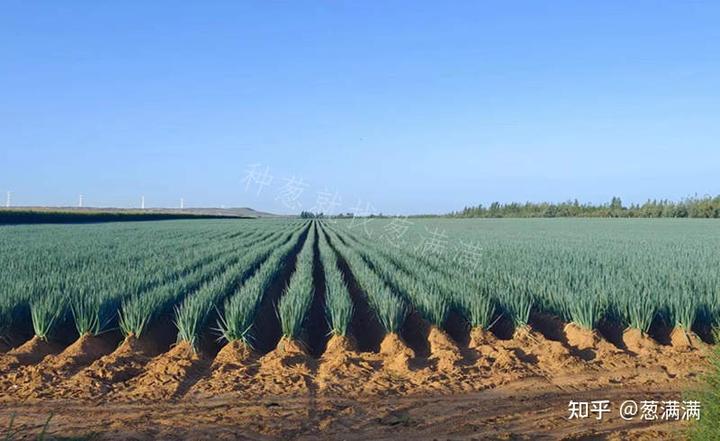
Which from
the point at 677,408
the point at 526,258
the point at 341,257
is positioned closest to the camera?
the point at 677,408

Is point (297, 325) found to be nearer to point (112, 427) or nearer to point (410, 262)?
point (112, 427)

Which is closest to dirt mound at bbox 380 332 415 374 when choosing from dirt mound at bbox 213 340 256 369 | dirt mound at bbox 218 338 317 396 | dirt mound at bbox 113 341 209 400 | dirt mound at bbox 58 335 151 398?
dirt mound at bbox 218 338 317 396

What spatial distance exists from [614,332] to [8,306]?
6.71 meters

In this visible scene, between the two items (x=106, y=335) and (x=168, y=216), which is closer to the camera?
(x=106, y=335)

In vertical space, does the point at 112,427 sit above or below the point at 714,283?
below

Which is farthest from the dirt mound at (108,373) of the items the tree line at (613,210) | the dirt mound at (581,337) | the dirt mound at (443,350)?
the tree line at (613,210)

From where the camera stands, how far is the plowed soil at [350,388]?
377cm

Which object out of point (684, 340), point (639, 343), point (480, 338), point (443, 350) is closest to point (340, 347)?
point (443, 350)

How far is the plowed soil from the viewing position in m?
Result: 3.77

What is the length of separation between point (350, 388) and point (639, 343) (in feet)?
10.7

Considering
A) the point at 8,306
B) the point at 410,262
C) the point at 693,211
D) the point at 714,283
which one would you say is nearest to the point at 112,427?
the point at 8,306

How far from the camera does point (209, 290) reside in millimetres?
7016

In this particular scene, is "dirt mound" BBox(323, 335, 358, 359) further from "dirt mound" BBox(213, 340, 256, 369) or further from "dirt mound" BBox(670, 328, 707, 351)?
"dirt mound" BBox(670, 328, 707, 351)

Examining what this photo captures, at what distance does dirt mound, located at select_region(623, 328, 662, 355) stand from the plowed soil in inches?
0.6
